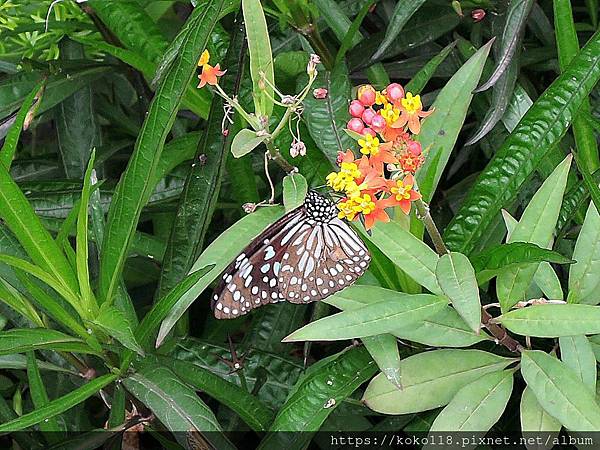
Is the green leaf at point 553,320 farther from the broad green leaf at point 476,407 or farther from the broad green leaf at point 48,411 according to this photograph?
the broad green leaf at point 48,411

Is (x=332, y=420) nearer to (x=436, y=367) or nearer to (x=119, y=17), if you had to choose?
(x=436, y=367)

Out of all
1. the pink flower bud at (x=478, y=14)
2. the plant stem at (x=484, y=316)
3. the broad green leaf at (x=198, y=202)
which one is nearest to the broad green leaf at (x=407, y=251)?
the plant stem at (x=484, y=316)

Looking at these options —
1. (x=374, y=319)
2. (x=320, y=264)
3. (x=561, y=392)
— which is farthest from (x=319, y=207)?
(x=561, y=392)

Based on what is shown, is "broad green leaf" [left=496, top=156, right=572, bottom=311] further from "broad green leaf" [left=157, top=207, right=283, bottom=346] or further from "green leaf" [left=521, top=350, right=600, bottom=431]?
"broad green leaf" [left=157, top=207, right=283, bottom=346]

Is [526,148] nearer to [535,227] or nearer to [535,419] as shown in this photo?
[535,227]

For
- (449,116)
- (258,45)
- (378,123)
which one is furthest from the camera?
Answer: (449,116)
